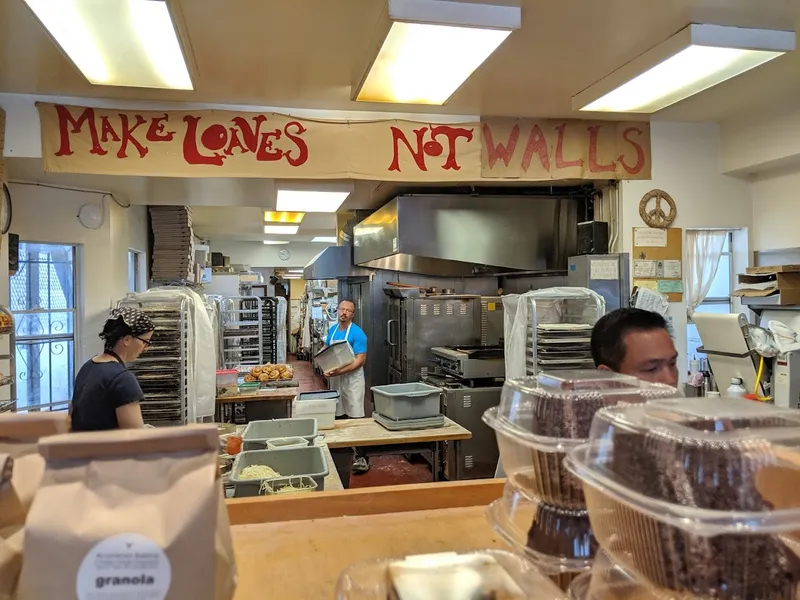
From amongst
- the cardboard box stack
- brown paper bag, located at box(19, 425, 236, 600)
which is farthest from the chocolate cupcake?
the cardboard box stack

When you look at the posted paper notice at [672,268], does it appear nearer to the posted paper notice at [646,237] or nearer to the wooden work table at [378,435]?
the posted paper notice at [646,237]

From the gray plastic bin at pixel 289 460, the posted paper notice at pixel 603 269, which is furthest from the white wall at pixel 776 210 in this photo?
the gray plastic bin at pixel 289 460

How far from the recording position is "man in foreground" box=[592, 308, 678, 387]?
1.98 m

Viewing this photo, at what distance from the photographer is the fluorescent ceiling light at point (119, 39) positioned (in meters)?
2.21

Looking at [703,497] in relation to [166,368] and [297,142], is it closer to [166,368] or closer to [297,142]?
[297,142]

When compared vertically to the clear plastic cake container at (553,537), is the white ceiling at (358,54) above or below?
above

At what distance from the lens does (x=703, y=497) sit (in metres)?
0.69

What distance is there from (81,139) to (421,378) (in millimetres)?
3710

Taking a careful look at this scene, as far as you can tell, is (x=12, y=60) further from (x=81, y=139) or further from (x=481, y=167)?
(x=481, y=167)

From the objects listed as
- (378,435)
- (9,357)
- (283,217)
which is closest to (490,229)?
(378,435)

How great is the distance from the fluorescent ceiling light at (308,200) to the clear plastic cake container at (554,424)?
388 centimetres

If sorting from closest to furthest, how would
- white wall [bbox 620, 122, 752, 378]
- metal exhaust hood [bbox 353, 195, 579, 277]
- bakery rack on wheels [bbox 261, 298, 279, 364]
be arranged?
white wall [bbox 620, 122, 752, 378] → metal exhaust hood [bbox 353, 195, 579, 277] → bakery rack on wheels [bbox 261, 298, 279, 364]

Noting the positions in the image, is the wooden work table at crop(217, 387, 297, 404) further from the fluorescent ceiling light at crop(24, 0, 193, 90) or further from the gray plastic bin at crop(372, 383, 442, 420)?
the fluorescent ceiling light at crop(24, 0, 193, 90)

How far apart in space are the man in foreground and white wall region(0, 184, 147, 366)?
14.8 feet
